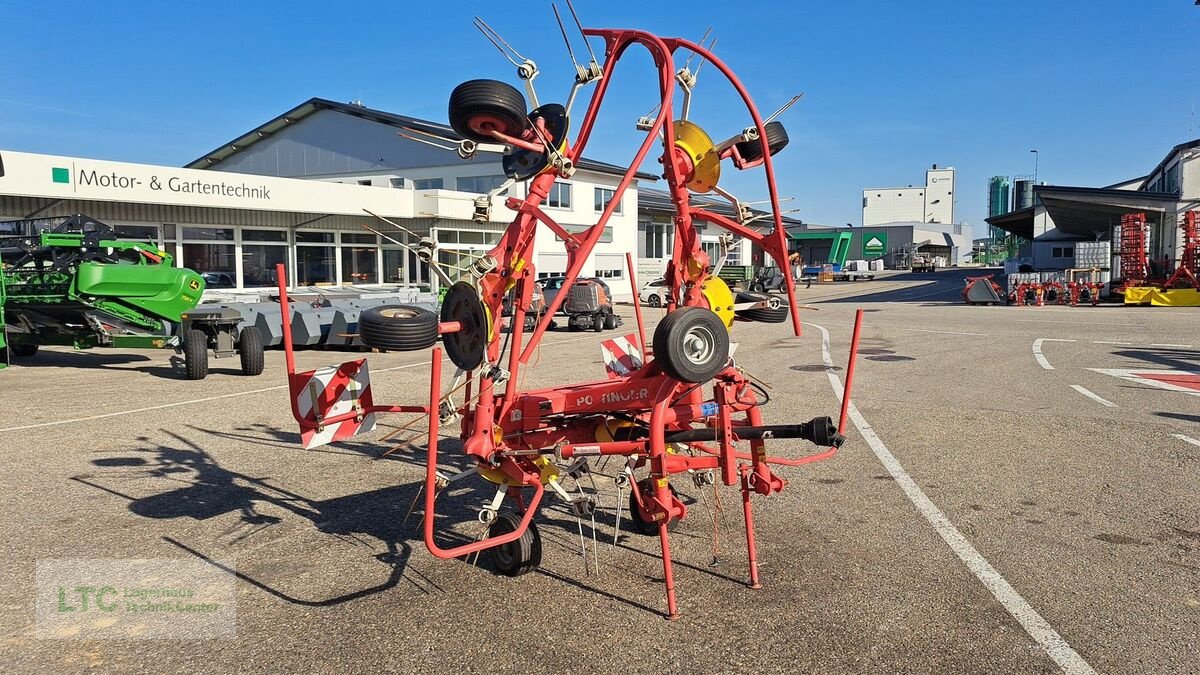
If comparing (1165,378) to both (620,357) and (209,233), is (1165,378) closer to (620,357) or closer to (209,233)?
(620,357)

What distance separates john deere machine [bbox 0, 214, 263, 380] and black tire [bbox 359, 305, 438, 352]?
9247mm

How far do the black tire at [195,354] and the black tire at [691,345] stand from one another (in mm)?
10757

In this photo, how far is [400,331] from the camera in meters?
4.91

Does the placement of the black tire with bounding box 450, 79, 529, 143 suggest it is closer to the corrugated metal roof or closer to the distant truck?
the corrugated metal roof

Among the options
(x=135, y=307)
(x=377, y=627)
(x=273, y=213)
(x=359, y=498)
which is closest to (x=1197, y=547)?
(x=377, y=627)

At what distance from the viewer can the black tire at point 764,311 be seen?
5.84 metres

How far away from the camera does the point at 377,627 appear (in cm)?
421

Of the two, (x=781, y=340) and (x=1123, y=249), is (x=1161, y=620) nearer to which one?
(x=781, y=340)

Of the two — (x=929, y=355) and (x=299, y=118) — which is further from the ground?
(x=299, y=118)

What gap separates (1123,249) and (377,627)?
3609 centimetres

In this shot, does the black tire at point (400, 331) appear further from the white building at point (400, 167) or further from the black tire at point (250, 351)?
the white building at point (400, 167)

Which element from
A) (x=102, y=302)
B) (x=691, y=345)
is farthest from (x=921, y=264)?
(x=691, y=345)

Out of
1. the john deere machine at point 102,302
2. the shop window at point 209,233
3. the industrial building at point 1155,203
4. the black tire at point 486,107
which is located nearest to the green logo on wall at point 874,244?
the industrial building at point 1155,203

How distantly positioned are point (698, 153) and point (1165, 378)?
35.7 ft
